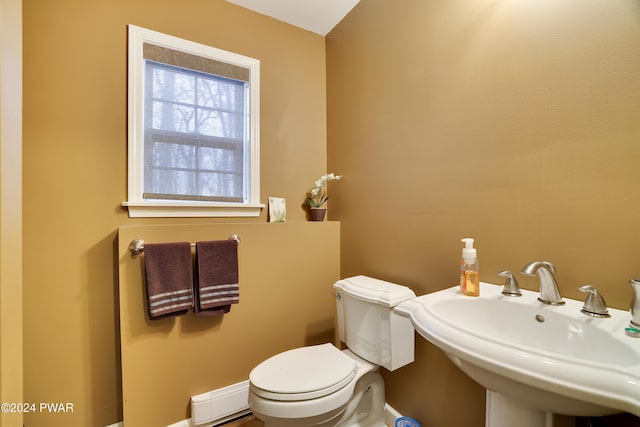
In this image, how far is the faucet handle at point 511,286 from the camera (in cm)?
88

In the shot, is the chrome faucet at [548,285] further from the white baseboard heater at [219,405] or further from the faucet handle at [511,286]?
the white baseboard heater at [219,405]

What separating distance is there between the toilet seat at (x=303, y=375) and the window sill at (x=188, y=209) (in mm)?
876

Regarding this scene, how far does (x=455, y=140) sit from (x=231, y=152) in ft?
4.19

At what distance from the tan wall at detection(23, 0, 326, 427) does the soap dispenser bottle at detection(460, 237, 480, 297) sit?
4.86ft

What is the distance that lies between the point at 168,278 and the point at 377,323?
3.42 feet

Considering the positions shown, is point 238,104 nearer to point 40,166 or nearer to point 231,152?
point 231,152

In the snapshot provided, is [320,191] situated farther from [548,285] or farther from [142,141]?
[548,285]

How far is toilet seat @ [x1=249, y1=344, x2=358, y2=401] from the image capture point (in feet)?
3.38

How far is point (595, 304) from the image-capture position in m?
0.71

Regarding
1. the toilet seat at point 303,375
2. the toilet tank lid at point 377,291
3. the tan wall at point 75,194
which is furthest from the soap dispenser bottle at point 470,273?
the tan wall at point 75,194

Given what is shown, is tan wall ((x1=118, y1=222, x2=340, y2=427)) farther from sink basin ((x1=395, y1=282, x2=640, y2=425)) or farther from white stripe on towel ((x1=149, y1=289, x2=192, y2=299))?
sink basin ((x1=395, y1=282, x2=640, y2=425))

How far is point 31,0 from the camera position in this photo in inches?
48.8

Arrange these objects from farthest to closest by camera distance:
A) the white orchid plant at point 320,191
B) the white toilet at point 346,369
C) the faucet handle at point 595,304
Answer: the white orchid plant at point 320,191 → the white toilet at point 346,369 → the faucet handle at point 595,304

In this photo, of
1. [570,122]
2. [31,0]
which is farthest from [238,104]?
[570,122]
